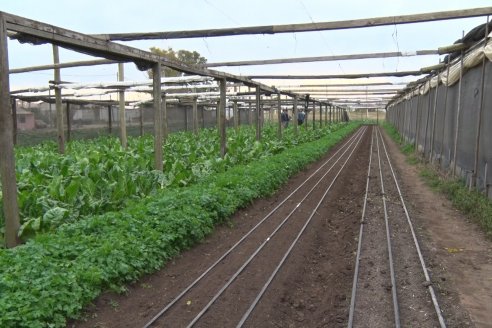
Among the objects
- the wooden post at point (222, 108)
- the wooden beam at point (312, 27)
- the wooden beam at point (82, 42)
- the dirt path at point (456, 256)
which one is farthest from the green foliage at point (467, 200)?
the wooden beam at point (82, 42)

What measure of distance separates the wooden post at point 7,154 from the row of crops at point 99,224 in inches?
11.6

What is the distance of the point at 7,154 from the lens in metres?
5.19

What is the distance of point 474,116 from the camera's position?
10102mm

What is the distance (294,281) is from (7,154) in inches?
145

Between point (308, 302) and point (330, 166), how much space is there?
11.9 m

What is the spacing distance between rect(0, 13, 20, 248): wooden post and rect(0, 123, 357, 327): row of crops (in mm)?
295

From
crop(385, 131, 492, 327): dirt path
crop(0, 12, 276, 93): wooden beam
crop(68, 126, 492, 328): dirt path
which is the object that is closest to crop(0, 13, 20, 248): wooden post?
crop(0, 12, 276, 93): wooden beam

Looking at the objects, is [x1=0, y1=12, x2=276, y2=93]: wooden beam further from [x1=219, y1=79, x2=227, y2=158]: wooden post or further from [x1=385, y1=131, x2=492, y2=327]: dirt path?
[x1=385, y1=131, x2=492, y2=327]: dirt path

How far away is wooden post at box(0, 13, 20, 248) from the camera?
5.00 metres

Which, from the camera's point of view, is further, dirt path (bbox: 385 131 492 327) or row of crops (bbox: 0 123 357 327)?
dirt path (bbox: 385 131 492 327)

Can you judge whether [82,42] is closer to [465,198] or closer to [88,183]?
[88,183]

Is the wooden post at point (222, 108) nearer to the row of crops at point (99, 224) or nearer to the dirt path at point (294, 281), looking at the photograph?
the row of crops at point (99, 224)

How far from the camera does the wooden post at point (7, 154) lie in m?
5.00

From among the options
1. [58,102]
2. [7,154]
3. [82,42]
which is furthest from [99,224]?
[58,102]
